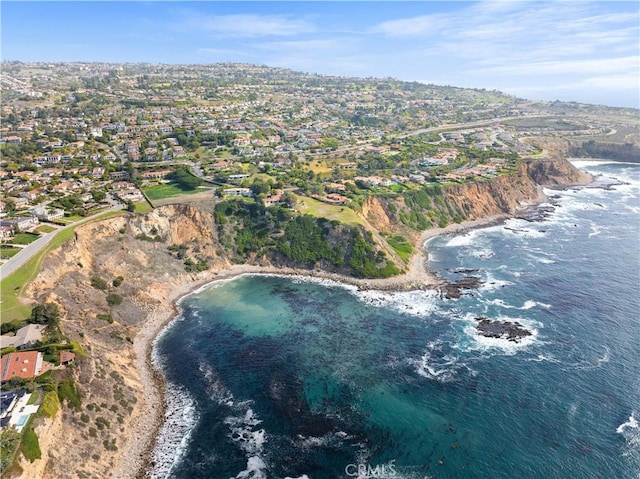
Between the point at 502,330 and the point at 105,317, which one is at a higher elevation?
the point at 502,330

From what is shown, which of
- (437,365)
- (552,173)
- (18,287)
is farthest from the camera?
(552,173)

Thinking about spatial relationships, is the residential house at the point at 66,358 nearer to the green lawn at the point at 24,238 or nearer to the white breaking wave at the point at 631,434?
the green lawn at the point at 24,238

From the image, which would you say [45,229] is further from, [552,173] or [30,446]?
[552,173]

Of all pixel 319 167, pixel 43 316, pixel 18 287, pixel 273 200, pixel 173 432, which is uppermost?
pixel 319 167

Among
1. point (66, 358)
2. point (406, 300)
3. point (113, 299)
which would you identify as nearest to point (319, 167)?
point (406, 300)

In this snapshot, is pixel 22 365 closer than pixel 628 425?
Yes

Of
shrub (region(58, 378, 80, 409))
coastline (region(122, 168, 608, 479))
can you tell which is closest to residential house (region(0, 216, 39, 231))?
coastline (region(122, 168, 608, 479))

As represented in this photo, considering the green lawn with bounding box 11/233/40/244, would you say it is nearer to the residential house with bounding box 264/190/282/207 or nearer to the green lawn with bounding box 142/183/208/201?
the green lawn with bounding box 142/183/208/201

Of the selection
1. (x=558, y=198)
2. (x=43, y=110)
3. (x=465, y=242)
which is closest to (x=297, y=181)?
(x=465, y=242)
